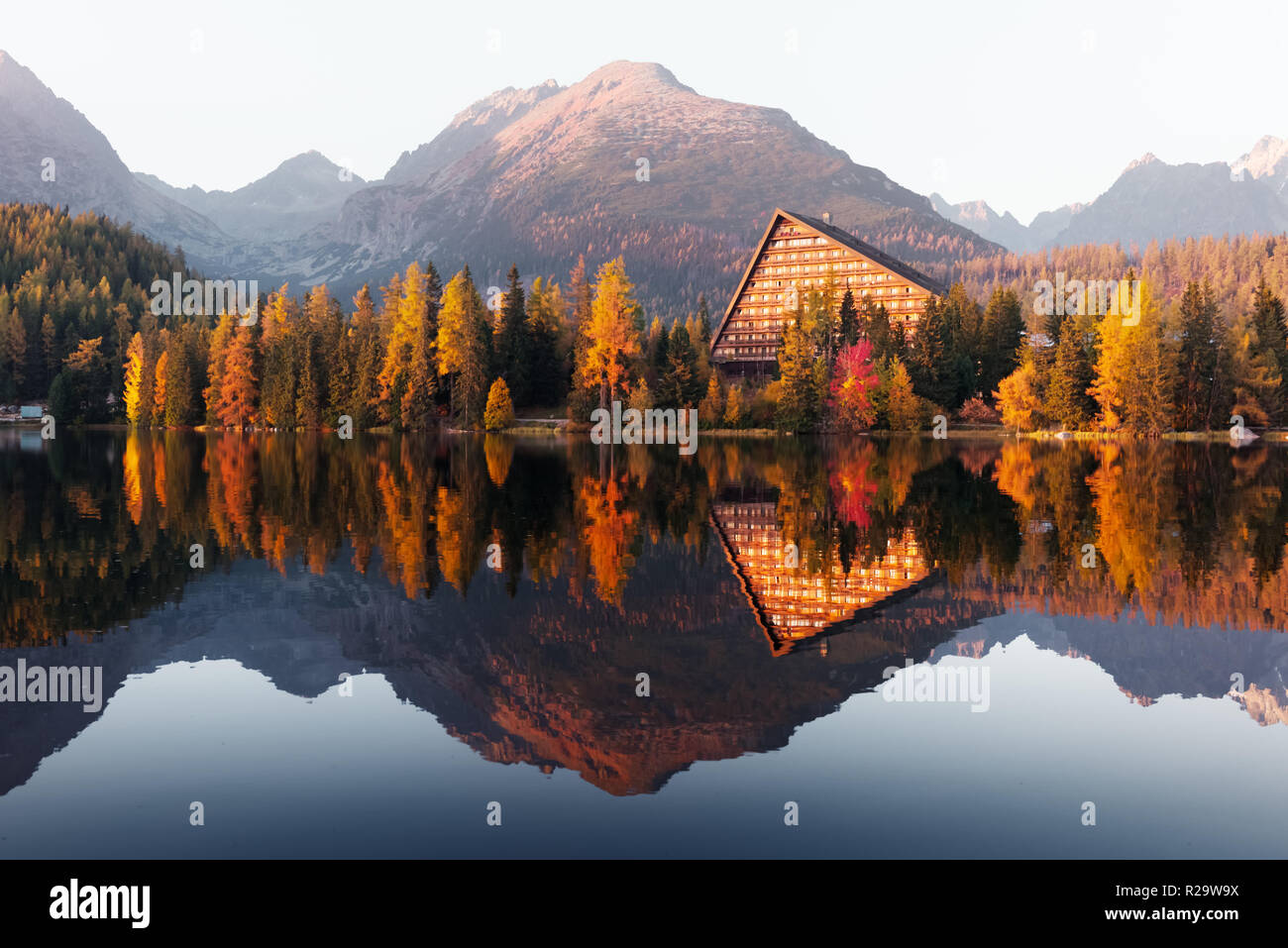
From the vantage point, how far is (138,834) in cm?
794

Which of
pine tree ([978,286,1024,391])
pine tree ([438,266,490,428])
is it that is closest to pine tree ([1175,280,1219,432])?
pine tree ([978,286,1024,391])

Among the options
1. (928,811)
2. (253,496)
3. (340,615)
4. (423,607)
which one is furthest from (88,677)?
(253,496)

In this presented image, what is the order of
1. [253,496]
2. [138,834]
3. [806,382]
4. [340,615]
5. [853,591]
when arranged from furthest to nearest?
[806,382] < [253,496] < [853,591] < [340,615] < [138,834]

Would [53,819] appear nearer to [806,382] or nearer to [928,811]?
[928,811]

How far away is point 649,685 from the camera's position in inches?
477

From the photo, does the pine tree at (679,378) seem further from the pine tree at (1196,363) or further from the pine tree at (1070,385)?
the pine tree at (1196,363)

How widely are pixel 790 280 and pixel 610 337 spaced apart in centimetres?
4705

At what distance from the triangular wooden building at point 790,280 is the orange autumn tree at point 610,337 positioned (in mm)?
38591

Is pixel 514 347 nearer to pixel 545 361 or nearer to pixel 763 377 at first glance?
pixel 545 361

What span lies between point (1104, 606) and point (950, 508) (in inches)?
544

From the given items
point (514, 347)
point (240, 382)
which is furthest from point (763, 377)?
point (240, 382)

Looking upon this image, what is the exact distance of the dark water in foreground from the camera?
822 centimetres

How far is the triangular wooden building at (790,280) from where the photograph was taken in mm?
127500
